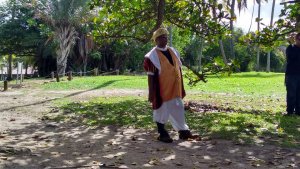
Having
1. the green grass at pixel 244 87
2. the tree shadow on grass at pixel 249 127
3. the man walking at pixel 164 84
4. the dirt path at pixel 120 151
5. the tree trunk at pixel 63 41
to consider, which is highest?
the tree trunk at pixel 63 41

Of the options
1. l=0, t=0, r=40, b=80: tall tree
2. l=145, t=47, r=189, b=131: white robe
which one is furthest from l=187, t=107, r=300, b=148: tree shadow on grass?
l=0, t=0, r=40, b=80: tall tree

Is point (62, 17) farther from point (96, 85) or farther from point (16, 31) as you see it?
point (96, 85)

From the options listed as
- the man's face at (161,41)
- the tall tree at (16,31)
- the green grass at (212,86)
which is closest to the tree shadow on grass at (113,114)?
the man's face at (161,41)

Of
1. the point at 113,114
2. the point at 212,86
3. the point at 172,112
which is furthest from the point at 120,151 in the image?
the point at 212,86

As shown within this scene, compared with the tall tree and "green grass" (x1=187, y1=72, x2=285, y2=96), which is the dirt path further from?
the tall tree

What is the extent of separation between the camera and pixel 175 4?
12.4 meters

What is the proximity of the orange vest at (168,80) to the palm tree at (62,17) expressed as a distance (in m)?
26.4

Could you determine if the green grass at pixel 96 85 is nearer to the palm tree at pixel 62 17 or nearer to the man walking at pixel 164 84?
the palm tree at pixel 62 17

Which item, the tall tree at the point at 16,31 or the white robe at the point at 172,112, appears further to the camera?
the tall tree at the point at 16,31

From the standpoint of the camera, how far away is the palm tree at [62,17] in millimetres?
32250

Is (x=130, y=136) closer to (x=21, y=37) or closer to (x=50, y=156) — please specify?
(x=50, y=156)

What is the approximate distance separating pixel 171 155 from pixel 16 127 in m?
3.91

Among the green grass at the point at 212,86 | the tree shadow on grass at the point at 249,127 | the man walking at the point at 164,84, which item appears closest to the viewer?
the man walking at the point at 164,84

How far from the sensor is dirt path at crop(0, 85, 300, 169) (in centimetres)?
524
